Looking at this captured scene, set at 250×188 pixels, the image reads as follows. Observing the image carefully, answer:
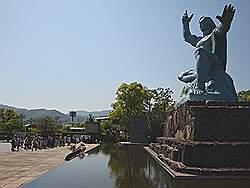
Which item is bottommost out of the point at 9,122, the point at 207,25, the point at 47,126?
the point at 47,126

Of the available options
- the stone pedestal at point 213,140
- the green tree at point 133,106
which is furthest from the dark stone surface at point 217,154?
the green tree at point 133,106

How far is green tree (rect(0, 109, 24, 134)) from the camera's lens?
2562 inches

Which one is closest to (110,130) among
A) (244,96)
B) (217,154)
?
(244,96)

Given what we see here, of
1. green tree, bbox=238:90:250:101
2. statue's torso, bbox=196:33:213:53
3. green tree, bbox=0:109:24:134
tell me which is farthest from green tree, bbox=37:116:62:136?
statue's torso, bbox=196:33:213:53

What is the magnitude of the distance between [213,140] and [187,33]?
12.2 metres

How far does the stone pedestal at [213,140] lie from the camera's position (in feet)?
49.0

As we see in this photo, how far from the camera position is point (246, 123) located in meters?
16.7

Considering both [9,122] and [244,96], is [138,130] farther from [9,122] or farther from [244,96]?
[9,122]

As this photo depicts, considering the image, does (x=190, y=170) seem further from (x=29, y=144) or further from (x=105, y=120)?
(x=105, y=120)

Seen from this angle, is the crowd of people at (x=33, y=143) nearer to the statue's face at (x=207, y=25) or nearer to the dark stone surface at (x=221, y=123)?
the statue's face at (x=207, y=25)

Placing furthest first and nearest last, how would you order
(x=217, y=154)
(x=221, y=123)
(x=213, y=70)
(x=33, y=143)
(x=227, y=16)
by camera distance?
(x=33, y=143) → (x=213, y=70) → (x=227, y=16) → (x=221, y=123) → (x=217, y=154)

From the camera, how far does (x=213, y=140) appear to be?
16312 millimetres

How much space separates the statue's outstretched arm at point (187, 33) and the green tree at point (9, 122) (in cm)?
4346

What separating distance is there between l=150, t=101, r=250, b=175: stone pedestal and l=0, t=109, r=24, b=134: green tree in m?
50.3
